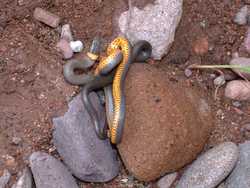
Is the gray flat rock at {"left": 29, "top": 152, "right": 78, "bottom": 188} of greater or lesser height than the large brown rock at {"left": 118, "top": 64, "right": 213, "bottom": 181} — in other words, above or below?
below

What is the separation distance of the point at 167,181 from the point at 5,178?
1356mm

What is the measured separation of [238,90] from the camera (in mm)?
4844

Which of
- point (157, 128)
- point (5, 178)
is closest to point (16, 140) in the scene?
point (5, 178)

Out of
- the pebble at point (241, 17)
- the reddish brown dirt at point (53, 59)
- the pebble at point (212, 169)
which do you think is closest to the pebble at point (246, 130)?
the reddish brown dirt at point (53, 59)

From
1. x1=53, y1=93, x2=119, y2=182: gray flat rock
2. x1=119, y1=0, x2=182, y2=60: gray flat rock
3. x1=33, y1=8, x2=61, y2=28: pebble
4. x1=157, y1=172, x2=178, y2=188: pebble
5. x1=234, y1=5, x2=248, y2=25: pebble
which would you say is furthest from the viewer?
x1=234, y1=5, x2=248, y2=25: pebble

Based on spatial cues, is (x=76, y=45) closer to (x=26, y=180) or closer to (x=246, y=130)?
(x=26, y=180)

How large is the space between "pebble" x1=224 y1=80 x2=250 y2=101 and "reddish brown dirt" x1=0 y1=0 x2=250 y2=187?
7cm

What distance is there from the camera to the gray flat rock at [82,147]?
4.51m

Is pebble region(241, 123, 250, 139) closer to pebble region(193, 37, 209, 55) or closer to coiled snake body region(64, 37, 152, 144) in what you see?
pebble region(193, 37, 209, 55)

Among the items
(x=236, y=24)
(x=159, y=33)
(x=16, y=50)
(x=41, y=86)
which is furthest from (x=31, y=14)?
(x=236, y=24)

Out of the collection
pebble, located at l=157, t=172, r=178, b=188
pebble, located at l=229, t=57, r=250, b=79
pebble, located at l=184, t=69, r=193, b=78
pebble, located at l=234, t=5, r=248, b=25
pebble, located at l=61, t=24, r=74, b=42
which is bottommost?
pebble, located at l=157, t=172, r=178, b=188

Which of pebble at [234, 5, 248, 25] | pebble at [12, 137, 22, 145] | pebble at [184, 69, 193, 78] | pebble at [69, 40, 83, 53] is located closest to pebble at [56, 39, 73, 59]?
pebble at [69, 40, 83, 53]

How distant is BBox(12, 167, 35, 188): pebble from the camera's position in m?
4.47

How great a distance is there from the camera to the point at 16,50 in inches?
189
